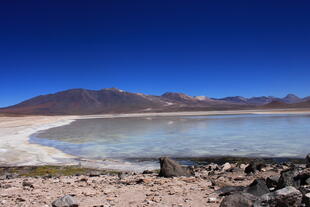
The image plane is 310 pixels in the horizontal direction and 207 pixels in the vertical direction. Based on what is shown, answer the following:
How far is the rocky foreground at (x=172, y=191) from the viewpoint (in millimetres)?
4906

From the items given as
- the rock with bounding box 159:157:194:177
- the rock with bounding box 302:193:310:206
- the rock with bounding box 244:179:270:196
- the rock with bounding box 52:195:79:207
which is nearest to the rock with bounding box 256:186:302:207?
the rock with bounding box 302:193:310:206

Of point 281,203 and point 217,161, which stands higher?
point 281,203

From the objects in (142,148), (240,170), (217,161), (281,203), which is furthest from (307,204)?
(142,148)

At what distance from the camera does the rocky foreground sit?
4906 millimetres

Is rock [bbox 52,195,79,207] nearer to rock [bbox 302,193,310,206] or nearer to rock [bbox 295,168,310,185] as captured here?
rock [bbox 302,193,310,206]

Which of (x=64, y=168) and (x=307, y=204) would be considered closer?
(x=307, y=204)

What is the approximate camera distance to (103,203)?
605 centimetres

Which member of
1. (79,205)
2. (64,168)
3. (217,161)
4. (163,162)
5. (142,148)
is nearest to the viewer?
(79,205)

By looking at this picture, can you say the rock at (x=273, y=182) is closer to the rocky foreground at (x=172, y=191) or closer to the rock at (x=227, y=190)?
the rocky foreground at (x=172, y=191)

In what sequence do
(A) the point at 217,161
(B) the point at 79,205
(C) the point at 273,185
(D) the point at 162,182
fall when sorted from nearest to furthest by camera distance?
(B) the point at 79,205
(C) the point at 273,185
(D) the point at 162,182
(A) the point at 217,161

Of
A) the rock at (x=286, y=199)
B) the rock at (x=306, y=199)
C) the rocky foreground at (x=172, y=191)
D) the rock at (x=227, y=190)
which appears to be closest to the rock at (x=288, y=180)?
the rocky foreground at (x=172, y=191)

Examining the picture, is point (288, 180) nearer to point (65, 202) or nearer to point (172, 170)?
point (172, 170)

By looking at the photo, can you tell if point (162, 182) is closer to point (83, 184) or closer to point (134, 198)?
point (134, 198)

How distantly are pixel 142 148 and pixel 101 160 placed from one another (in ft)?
13.7
